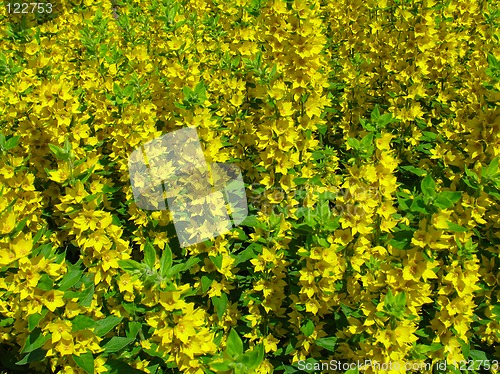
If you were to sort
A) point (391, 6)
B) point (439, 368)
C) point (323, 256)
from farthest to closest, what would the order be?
point (391, 6) → point (439, 368) → point (323, 256)

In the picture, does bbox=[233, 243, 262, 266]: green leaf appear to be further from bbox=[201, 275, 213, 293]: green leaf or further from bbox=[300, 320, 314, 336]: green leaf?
bbox=[300, 320, 314, 336]: green leaf

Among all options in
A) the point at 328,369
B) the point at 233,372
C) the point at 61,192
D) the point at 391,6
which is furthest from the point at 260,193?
the point at 391,6

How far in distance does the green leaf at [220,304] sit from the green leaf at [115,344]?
24.8 inches

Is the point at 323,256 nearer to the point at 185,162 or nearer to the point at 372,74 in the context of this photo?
the point at 185,162

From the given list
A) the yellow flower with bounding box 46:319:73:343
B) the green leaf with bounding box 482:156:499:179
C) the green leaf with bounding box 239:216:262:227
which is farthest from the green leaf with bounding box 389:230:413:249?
the yellow flower with bounding box 46:319:73:343

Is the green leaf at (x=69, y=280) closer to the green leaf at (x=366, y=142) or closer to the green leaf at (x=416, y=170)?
the green leaf at (x=366, y=142)

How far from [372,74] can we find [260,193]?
97.1 inches

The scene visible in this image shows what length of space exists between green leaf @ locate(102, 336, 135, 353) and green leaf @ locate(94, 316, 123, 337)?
5.3 inches

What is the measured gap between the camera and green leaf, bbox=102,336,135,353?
2748 millimetres

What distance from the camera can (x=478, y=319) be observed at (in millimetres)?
3164

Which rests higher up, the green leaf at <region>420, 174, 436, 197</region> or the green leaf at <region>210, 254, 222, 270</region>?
the green leaf at <region>420, 174, 436, 197</region>

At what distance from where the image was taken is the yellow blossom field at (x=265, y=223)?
238 centimetres

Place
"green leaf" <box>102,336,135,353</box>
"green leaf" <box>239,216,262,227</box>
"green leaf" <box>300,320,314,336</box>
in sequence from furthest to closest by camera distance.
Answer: "green leaf" <box>239,216,262,227</box>
"green leaf" <box>300,320,314,336</box>
"green leaf" <box>102,336,135,353</box>

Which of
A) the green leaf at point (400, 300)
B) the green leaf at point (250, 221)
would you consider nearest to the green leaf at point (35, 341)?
the green leaf at point (250, 221)
